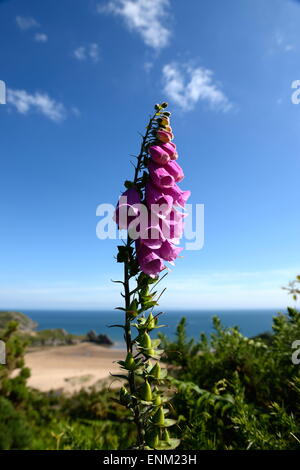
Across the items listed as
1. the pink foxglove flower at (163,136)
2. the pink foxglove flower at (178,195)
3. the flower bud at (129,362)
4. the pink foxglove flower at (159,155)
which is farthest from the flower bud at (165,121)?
the flower bud at (129,362)

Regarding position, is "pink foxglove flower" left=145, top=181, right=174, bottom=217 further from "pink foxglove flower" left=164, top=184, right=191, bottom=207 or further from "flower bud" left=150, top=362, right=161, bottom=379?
"flower bud" left=150, top=362, right=161, bottom=379

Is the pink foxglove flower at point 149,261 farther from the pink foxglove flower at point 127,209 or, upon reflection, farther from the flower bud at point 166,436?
the flower bud at point 166,436

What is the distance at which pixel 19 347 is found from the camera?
17.4ft

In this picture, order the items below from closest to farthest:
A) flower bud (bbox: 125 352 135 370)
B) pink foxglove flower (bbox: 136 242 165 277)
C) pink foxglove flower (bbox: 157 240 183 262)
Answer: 1. flower bud (bbox: 125 352 135 370)
2. pink foxglove flower (bbox: 136 242 165 277)
3. pink foxglove flower (bbox: 157 240 183 262)

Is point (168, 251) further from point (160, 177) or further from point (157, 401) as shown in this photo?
point (157, 401)

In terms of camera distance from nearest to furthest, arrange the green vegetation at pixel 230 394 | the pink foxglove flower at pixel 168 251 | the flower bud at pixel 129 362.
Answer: the flower bud at pixel 129 362
the pink foxglove flower at pixel 168 251
the green vegetation at pixel 230 394

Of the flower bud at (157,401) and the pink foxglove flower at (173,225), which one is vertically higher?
the pink foxglove flower at (173,225)

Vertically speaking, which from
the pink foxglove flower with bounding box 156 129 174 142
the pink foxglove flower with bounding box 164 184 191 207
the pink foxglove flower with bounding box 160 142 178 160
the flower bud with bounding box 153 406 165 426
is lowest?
the flower bud with bounding box 153 406 165 426

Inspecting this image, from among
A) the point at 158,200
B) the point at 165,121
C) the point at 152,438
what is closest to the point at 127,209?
the point at 158,200

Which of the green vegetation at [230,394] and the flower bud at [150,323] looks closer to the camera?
the flower bud at [150,323]

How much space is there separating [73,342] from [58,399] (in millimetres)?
34457

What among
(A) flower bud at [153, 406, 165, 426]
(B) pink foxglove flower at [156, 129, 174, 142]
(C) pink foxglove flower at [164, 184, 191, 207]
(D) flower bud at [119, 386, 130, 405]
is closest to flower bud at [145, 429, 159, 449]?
(A) flower bud at [153, 406, 165, 426]

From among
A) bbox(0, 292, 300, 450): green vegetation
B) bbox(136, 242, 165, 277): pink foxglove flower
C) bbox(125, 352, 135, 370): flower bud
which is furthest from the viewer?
bbox(0, 292, 300, 450): green vegetation
